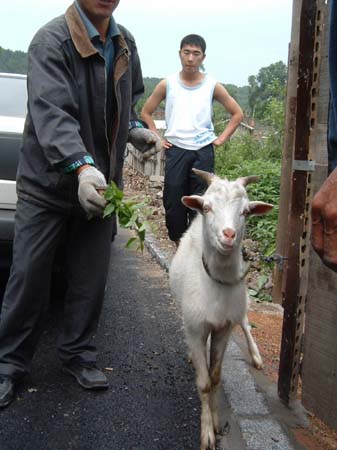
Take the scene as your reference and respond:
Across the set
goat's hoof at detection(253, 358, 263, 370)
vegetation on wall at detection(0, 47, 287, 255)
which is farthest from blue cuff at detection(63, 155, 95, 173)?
vegetation on wall at detection(0, 47, 287, 255)

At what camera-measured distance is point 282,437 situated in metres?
3.44

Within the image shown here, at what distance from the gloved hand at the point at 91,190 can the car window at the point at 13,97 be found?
8.23 ft

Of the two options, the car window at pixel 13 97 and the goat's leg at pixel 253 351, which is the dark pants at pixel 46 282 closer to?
the goat's leg at pixel 253 351

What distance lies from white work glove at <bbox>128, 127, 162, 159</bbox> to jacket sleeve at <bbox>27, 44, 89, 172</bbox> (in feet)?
2.13

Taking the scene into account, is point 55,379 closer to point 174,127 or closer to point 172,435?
point 172,435

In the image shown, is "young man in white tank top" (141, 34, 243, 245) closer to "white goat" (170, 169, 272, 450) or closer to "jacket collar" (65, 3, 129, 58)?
"white goat" (170, 169, 272, 450)

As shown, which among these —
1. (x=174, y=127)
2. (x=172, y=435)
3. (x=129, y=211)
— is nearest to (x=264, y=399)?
(x=172, y=435)

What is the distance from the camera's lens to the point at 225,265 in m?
3.54

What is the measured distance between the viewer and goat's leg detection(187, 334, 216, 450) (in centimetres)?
339

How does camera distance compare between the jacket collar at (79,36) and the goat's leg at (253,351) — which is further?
the goat's leg at (253,351)

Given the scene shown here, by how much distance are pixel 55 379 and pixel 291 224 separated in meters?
1.92

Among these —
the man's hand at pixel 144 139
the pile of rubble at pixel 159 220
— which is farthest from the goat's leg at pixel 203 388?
the man's hand at pixel 144 139

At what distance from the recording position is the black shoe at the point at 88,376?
13.1 feet

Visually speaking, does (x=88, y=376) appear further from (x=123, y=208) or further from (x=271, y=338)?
(x=271, y=338)
